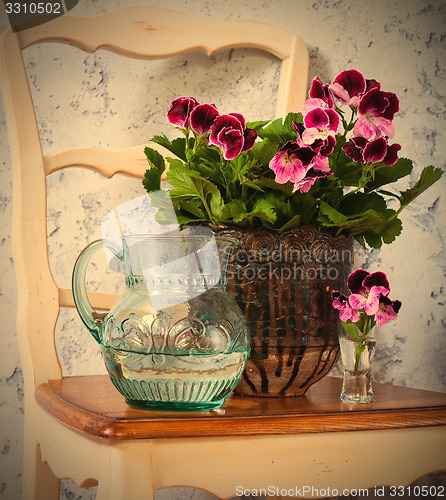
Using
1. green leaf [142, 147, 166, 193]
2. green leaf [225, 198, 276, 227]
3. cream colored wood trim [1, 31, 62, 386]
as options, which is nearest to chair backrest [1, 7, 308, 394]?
cream colored wood trim [1, 31, 62, 386]

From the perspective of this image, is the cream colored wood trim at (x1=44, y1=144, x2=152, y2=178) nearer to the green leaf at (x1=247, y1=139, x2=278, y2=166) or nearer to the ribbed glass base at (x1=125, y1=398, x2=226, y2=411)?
the green leaf at (x1=247, y1=139, x2=278, y2=166)

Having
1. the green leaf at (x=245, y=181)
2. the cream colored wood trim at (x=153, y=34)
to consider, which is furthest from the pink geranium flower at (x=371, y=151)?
the cream colored wood trim at (x=153, y=34)

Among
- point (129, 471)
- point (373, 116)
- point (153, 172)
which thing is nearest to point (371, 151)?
point (373, 116)

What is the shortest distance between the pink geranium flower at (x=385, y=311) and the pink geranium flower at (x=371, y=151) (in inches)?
6.2

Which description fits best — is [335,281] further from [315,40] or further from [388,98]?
[315,40]

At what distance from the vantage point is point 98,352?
39.4 inches

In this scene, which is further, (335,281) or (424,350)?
(424,350)

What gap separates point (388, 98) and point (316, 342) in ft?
0.95

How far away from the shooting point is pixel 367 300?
607mm

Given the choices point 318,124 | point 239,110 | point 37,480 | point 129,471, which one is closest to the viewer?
point 129,471

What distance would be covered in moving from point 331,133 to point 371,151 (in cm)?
5

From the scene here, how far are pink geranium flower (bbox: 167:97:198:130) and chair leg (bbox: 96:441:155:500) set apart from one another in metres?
0.34

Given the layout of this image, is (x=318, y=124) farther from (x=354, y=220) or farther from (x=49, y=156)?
(x=49, y=156)

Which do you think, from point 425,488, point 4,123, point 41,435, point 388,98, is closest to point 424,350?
point 425,488
